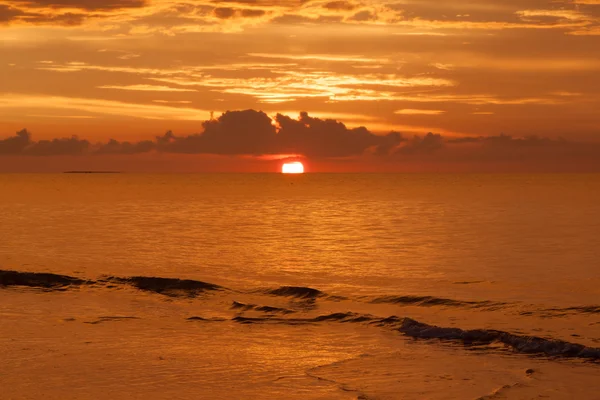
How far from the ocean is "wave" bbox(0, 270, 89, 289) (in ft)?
0.30

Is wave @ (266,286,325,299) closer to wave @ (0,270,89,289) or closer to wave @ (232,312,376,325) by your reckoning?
wave @ (232,312,376,325)

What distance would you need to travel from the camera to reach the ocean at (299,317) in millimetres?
16812

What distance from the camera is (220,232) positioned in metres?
60.9

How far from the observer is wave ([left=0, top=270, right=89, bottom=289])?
3206 cm

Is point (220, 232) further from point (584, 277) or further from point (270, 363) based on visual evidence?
point (270, 363)

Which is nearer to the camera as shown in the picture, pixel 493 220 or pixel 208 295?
pixel 208 295

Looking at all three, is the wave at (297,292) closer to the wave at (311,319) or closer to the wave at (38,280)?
the wave at (311,319)

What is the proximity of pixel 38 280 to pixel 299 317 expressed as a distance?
13.6m

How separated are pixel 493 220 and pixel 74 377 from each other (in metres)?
61.7

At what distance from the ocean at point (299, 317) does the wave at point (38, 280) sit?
0.09 m

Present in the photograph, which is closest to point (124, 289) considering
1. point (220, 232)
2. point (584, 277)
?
point (584, 277)

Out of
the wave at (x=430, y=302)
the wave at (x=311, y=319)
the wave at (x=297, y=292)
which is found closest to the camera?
the wave at (x=311, y=319)

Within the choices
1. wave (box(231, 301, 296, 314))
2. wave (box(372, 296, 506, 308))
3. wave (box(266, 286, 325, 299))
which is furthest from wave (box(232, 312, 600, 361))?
wave (box(266, 286, 325, 299))

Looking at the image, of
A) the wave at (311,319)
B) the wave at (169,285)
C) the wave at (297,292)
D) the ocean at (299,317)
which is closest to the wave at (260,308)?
the ocean at (299,317)
